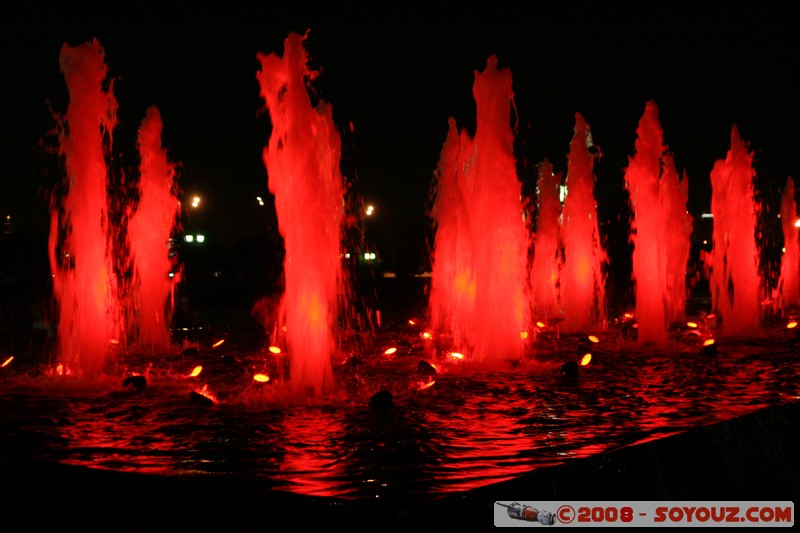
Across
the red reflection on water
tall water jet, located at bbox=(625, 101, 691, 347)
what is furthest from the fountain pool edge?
tall water jet, located at bbox=(625, 101, 691, 347)

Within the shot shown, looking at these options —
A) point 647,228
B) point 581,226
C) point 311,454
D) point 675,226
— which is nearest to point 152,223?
point 647,228

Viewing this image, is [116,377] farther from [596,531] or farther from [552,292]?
[552,292]

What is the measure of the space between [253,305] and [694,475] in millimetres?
21374

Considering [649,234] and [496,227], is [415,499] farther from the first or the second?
[649,234]

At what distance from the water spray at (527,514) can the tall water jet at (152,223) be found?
39.2 feet

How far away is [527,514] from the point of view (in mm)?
4457

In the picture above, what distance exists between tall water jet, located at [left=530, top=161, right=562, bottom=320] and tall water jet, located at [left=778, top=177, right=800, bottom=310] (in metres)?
8.92

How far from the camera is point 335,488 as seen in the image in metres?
5.19

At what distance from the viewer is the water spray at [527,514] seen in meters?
4.43

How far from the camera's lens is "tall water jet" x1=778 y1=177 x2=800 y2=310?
29781mm

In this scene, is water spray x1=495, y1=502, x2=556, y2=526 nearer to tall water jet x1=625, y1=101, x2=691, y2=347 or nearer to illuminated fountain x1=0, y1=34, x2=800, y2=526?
illuminated fountain x1=0, y1=34, x2=800, y2=526

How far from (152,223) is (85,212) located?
188 inches

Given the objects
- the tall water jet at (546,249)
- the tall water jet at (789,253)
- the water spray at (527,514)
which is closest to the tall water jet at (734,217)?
the tall water jet at (546,249)

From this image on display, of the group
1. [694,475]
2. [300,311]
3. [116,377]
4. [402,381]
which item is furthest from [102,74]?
[694,475]
